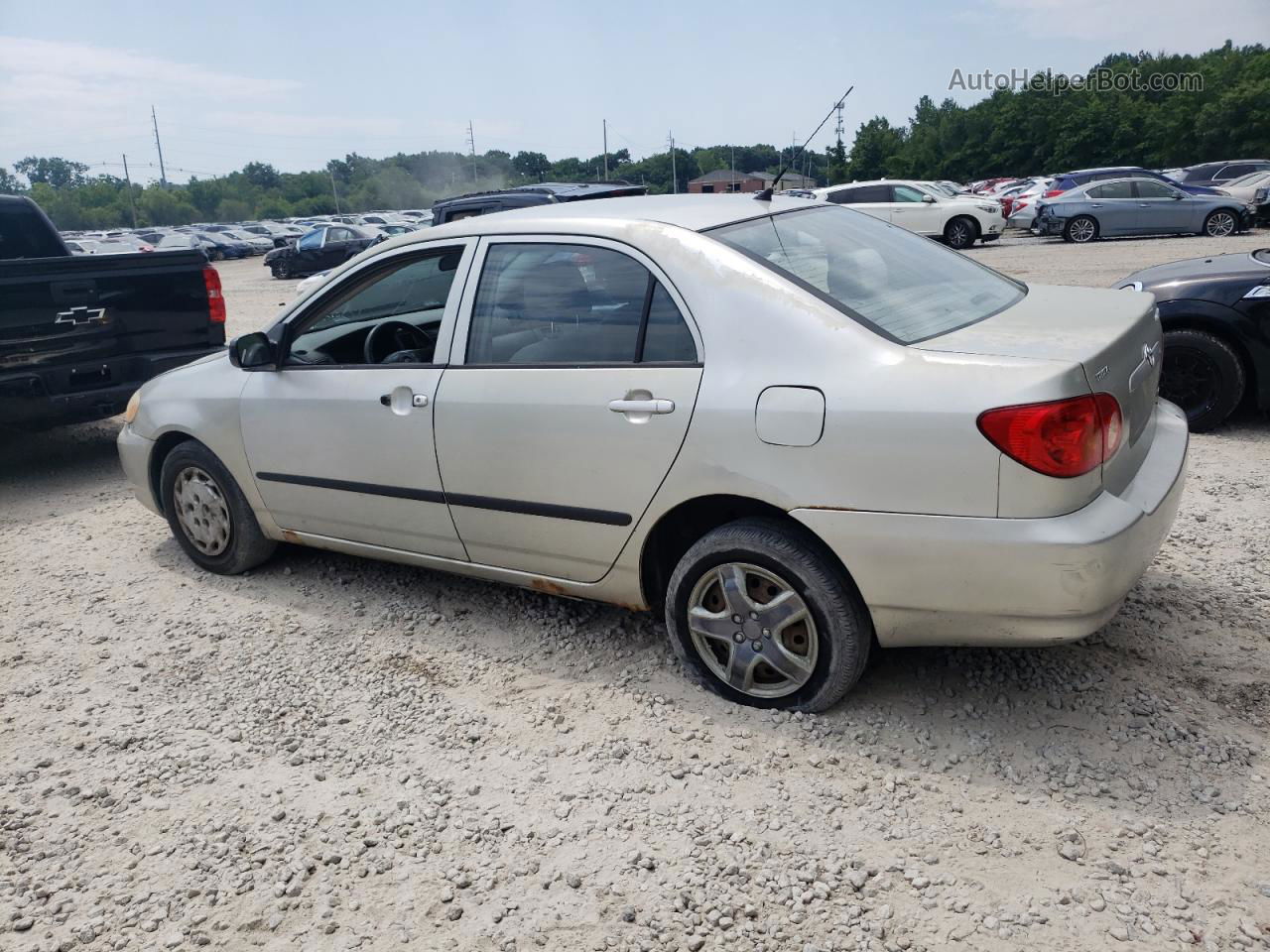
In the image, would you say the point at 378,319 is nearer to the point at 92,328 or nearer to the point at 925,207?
the point at 92,328

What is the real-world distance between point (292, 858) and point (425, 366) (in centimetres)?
183

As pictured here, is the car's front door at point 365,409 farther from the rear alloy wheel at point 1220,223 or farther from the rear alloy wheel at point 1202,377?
the rear alloy wheel at point 1220,223

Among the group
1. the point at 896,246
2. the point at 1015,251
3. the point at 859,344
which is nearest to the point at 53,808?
the point at 859,344

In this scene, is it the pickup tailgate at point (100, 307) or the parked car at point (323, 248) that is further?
the parked car at point (323, 248)

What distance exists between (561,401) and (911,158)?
75.7 m

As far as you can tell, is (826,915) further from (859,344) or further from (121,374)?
(121,374)

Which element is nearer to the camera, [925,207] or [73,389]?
[73,389]

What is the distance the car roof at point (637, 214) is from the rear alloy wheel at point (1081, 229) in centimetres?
2050

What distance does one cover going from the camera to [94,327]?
6.62m

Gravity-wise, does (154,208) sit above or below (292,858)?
above

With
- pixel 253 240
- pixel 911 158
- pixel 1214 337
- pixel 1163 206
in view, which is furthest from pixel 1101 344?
pixel 911 158

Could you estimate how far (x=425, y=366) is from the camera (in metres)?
3.88

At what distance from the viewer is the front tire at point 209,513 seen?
4.75m

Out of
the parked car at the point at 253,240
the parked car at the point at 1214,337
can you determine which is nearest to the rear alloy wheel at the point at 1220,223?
the parked car at the point at 1214,337
